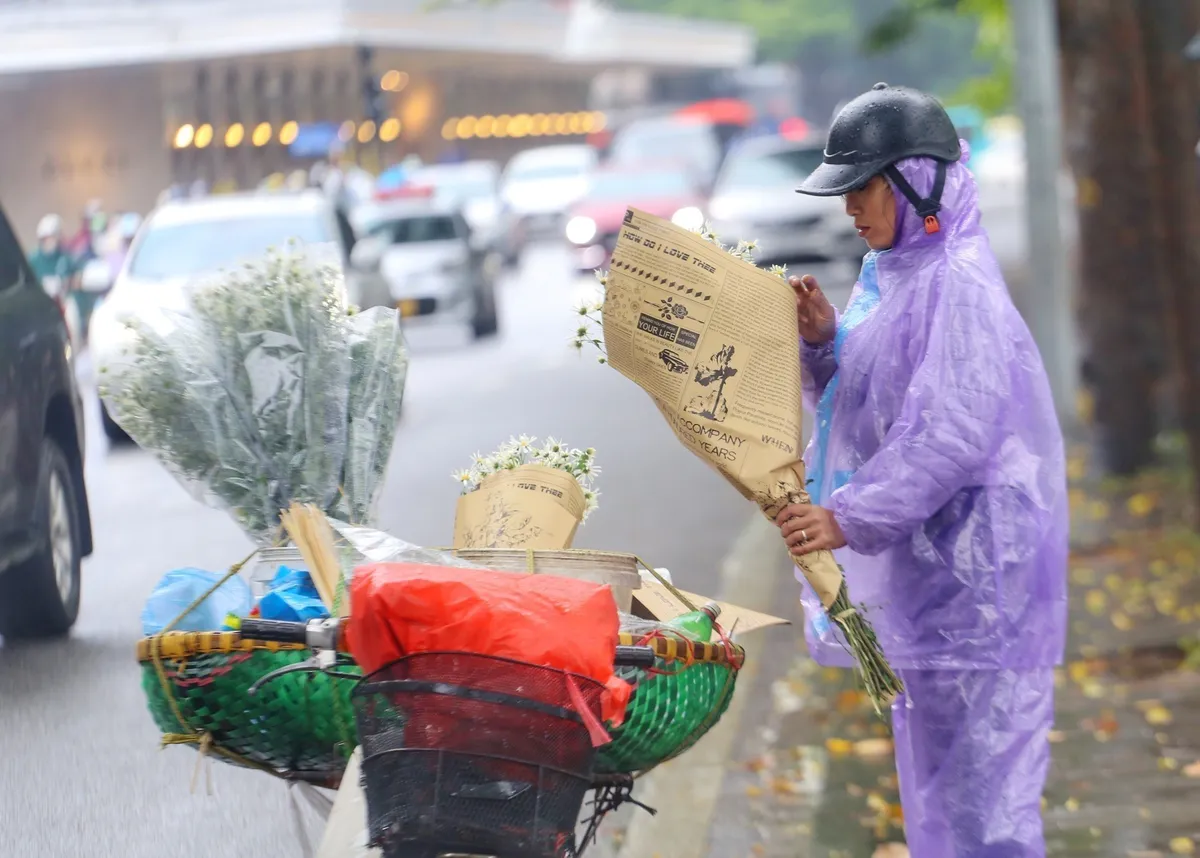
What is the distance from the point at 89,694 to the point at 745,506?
5902 mm

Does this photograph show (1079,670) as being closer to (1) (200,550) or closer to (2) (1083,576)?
(2) (1083,576)

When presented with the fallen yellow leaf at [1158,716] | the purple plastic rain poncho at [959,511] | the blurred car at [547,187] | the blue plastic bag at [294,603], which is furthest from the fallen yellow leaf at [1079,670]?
the blurred car at [547,187]

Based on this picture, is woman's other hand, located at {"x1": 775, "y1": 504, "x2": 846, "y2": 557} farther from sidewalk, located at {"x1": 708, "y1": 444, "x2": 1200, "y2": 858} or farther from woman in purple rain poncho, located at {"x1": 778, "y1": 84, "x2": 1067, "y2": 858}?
sidewalk, located at {"x1": 708, "y1": 444, "x2": 1200, "y2": 858}

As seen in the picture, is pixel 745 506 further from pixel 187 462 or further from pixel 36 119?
pixel 36 119

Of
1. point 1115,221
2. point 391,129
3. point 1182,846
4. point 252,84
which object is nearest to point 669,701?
point 1182,846

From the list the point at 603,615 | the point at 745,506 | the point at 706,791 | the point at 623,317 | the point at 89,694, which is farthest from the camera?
the point at 745,506

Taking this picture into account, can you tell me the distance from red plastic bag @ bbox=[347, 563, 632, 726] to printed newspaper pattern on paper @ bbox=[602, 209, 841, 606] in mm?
683

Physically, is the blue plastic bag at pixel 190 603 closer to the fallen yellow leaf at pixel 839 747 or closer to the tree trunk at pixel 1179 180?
the fallen yellow leaf at pixel 839 747

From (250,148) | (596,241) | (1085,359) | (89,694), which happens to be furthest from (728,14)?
(89,694)

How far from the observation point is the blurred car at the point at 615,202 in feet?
98.9

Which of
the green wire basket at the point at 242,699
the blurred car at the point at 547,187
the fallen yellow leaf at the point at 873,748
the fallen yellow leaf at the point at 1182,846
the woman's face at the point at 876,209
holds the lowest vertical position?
the blurred car at the point at 547,187

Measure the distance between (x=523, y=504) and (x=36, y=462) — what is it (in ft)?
14.6

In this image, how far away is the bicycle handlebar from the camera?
288 centimetres

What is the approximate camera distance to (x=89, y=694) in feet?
23.2
